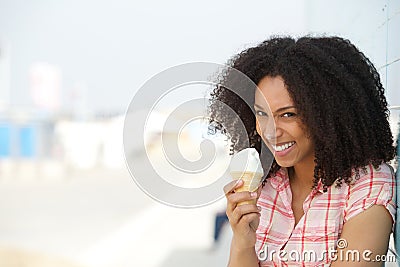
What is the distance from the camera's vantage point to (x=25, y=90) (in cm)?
944

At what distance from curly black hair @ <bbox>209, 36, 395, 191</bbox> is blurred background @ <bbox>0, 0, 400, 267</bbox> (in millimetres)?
328

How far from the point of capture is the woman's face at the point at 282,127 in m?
0.97

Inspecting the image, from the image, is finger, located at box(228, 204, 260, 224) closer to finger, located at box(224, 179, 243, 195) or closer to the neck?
finger, located at box(224, 179, 243, 195)

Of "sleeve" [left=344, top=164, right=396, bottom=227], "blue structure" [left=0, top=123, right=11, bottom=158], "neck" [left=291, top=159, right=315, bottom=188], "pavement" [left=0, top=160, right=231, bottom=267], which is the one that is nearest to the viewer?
"sleeve" [left=344, top=164, right=396, bottom=227]

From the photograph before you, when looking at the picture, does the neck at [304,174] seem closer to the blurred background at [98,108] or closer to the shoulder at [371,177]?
the shoulder at [371,177]

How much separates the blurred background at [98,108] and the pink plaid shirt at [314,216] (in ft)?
1.40

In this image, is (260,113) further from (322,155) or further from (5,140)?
(5,140)

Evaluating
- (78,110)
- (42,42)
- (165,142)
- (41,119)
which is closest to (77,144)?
(41,119)

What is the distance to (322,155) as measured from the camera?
99 centimetres

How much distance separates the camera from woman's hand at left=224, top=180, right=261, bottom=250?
0.94m

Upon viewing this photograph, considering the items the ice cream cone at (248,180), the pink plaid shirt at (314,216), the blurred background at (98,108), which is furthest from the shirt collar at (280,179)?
the blurred background at (98,108)

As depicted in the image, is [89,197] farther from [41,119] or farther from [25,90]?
[25,90]

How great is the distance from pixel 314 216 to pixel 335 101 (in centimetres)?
19

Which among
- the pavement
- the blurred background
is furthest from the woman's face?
the pavement
